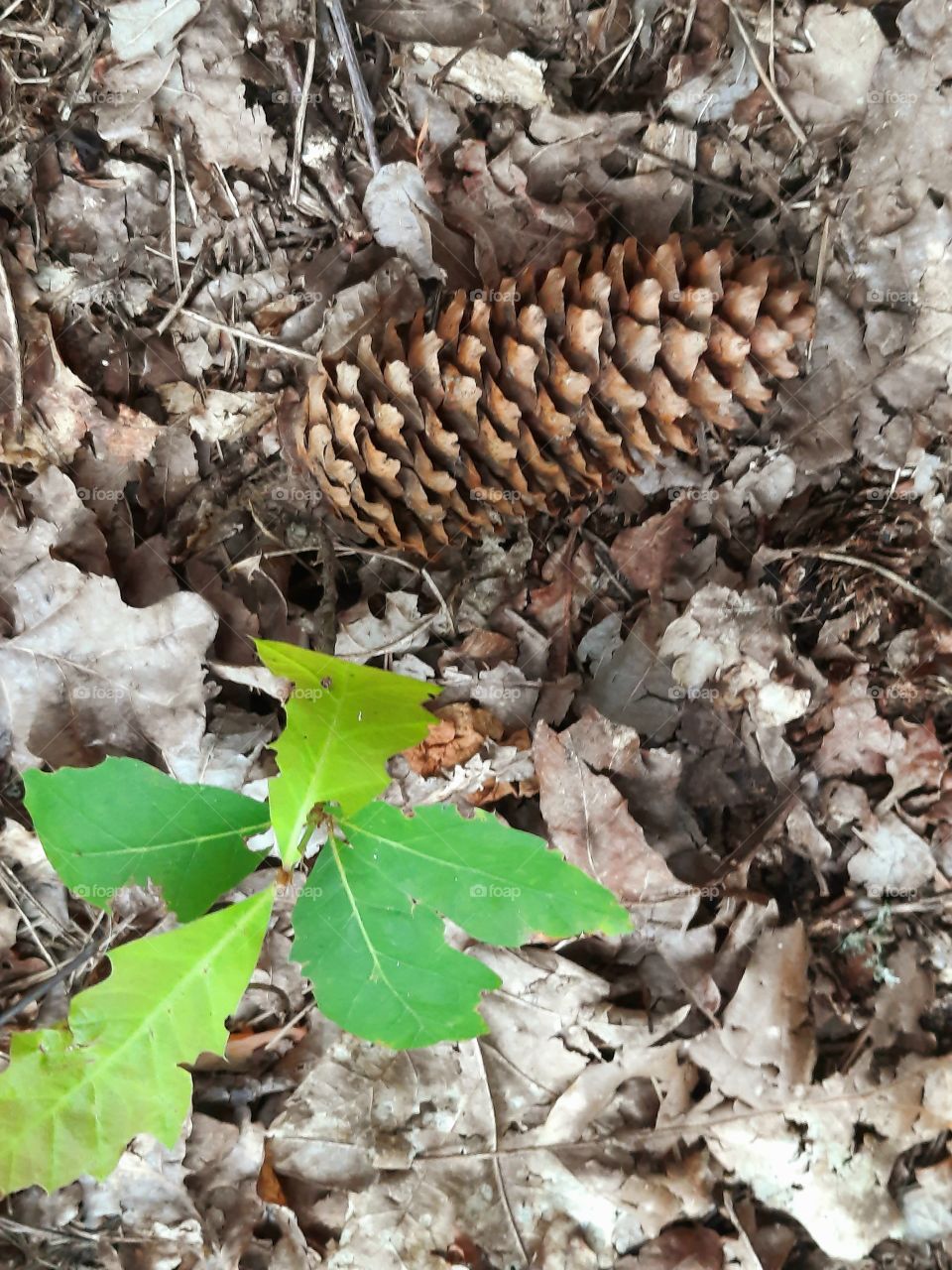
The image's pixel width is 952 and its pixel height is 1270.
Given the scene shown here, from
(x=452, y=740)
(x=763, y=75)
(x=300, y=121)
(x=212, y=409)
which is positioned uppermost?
(x=763, y=75)

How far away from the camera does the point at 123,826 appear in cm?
143

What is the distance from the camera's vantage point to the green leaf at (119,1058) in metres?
1.40

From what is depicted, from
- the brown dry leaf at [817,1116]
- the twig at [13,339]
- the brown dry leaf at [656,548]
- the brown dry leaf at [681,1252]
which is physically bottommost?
the brown dry leaf at [681,1252]

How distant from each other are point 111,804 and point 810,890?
4.35 ft

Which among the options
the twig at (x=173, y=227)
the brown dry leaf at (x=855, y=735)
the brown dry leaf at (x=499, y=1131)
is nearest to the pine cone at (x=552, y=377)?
the twig at (x=173, y=227)

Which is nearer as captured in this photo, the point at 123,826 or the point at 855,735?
the point at 123,826

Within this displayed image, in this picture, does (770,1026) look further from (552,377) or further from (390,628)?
(552,377)

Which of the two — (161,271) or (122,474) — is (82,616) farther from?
(161,271)

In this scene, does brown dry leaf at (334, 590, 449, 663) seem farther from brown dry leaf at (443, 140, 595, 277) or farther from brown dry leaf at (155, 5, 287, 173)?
brown dry leaf at (155, 5, 287, 173)

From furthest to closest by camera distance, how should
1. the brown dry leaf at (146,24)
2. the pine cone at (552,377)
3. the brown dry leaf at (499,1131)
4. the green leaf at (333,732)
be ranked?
the brown dry leaf at (499,1131) < the brown dry leaf at (146,24) < the pine cone at (552,377) < the green leaf at (333,732)

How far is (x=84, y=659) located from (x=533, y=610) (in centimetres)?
87

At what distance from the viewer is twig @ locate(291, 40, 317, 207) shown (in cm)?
165

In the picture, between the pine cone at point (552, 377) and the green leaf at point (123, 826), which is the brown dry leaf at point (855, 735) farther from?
the green leaf at point (123, 826)

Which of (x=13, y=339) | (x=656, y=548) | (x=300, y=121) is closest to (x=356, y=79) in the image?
(x=300, y=121)
